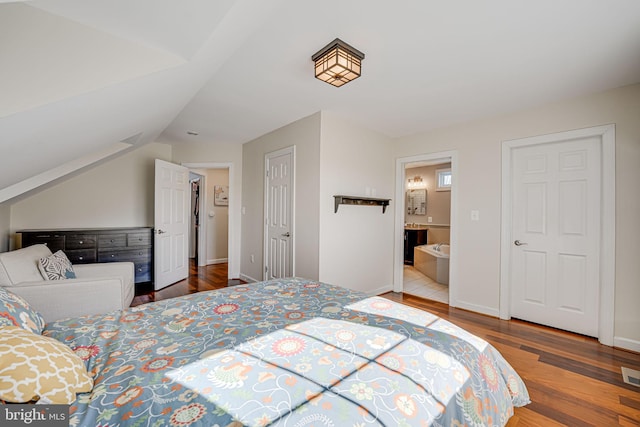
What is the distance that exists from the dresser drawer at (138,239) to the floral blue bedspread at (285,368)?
2.77 m

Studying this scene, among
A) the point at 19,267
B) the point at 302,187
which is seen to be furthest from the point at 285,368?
the point at 302,187

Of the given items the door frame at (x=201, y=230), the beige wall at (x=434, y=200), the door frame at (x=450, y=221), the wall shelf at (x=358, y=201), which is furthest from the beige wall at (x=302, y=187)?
the beige wall at (x=434, y=200)

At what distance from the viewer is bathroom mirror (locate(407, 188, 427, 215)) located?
650 cm

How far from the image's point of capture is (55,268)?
2256 millimetres

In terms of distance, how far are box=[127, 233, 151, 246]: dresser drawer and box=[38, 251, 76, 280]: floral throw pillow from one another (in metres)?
1.36

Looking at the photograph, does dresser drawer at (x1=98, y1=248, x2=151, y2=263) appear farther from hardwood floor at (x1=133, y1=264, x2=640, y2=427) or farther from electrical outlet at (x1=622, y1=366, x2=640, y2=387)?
electrical outlet at (x1=622, y1=366, x2=640, y2=387)

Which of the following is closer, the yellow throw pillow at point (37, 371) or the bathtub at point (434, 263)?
the yellow throw pillow at point (37, 371)

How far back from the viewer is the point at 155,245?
391cm

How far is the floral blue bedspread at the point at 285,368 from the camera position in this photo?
2.45ft

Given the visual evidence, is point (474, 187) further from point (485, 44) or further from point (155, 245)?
point (155, 245)

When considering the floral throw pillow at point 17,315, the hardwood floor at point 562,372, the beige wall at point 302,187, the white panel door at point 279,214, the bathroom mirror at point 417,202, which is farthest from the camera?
the bathroom mirror at point 417,202

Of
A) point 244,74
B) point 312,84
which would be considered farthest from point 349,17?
point 244,74

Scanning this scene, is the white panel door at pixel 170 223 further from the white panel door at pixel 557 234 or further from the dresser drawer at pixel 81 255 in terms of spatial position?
the white panel door at pixel 557 234

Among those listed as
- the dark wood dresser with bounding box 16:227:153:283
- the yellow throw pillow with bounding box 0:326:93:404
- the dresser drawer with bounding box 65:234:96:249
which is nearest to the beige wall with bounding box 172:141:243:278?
the dark wood dresser with bounding box 16:227:153:283
